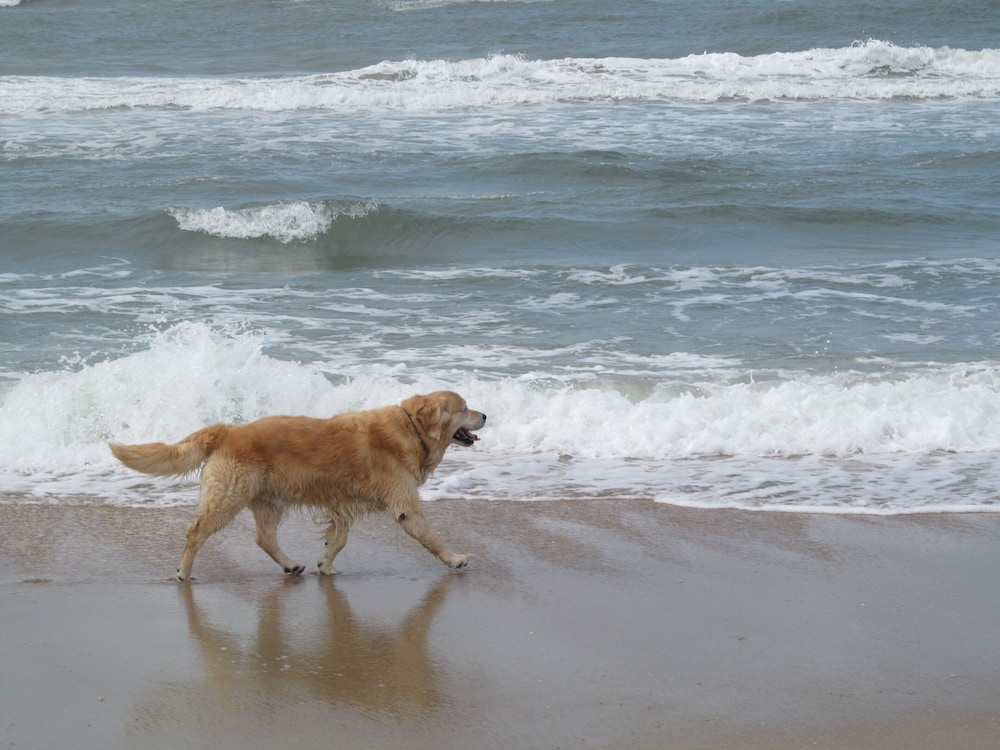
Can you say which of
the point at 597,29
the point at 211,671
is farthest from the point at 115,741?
the point at 597,29

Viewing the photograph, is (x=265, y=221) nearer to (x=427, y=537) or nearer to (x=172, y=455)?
(x=172, y=455)

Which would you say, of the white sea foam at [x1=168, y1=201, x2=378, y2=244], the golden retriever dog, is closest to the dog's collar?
the golden retriever dog

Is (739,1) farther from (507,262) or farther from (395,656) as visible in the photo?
(395,656)

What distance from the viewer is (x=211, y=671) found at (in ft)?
15.0

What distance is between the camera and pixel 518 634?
16.5 ft

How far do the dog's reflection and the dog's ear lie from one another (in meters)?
0.85

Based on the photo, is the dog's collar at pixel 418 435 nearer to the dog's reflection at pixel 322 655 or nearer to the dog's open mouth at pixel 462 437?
the dog's open mouth at pixel 462 437

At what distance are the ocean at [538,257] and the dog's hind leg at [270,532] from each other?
5.01 ft

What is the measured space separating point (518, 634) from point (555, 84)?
918 inches

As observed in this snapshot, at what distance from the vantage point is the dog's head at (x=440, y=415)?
6.03m

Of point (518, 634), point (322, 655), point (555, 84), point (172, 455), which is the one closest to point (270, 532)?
point (172, 455)

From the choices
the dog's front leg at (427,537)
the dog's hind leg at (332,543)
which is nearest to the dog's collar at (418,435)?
the dog's front leg at (427,537)

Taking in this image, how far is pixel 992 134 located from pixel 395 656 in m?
20.0

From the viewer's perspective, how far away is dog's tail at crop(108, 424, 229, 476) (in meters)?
5.71
